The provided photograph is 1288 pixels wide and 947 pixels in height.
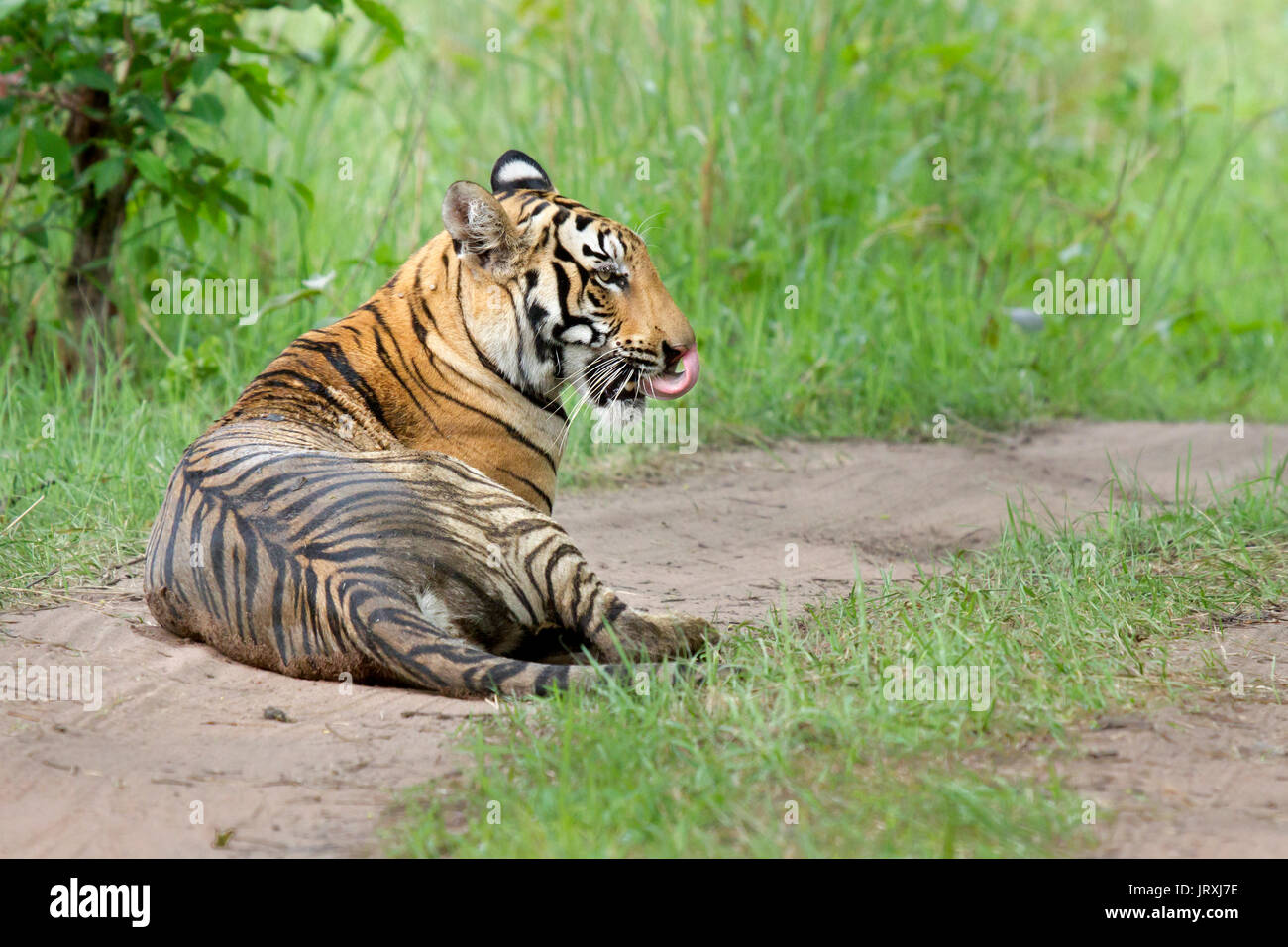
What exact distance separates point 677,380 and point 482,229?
773 millimetres

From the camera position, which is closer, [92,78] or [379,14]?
[379,14]

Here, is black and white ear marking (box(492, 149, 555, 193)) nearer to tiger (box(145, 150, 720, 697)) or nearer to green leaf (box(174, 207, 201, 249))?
tiger (box(145, 150, 720, 697))

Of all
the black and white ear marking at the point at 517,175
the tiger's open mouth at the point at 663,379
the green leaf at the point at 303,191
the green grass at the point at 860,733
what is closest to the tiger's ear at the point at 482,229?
the black and white ear marking at the point at 517,175

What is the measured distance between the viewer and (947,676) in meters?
3.29

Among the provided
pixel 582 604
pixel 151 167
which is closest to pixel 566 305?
pixel 582 604

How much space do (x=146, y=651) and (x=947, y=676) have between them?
217 centimetres

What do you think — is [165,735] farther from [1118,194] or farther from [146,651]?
[1118,194]

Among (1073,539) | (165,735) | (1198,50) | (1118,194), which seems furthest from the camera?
(1198,50)

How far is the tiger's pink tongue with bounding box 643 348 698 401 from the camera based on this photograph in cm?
427

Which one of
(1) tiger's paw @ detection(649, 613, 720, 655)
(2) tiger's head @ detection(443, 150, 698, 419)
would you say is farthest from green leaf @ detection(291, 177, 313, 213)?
(1) tiger's paw @ detection(649, 613, 720, 655)

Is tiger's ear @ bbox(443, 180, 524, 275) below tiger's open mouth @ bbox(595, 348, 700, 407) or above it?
above

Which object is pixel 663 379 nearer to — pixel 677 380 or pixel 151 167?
pixel 677 380

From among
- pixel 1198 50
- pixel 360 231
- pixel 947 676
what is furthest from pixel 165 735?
pixel 1198 50

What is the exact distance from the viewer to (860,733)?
304 centimetres
